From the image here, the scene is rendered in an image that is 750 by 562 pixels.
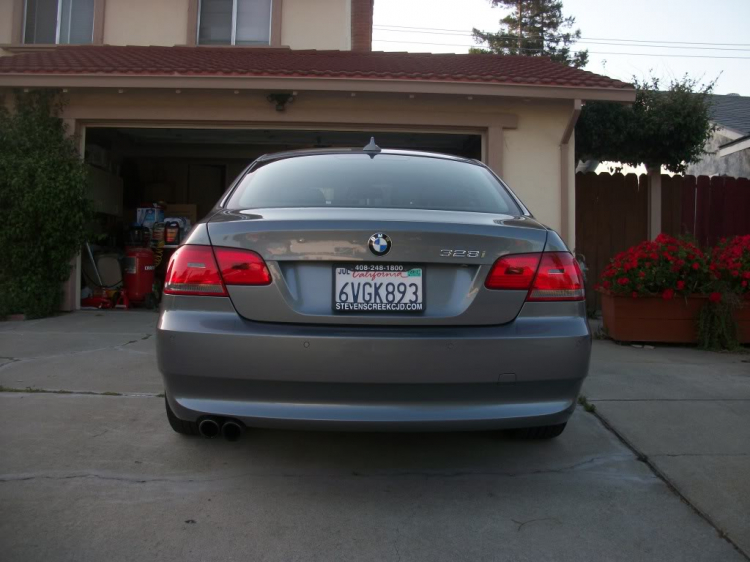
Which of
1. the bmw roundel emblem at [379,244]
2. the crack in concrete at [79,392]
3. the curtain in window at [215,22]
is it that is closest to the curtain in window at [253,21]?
the curtain in window at [215,22]

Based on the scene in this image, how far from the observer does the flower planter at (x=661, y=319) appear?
21.3 feet

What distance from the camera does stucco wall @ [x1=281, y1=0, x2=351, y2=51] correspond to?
11.3 meters

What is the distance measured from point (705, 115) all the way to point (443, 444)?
850 centimetres

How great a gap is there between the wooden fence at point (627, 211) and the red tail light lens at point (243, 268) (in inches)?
311

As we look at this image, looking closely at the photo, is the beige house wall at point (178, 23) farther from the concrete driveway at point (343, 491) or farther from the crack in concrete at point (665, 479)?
the crack in concrete at point (665, 479)

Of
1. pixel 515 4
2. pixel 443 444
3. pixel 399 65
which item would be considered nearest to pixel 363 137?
pixel 399 65

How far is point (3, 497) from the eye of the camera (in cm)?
284

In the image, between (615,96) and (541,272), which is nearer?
(541,272)

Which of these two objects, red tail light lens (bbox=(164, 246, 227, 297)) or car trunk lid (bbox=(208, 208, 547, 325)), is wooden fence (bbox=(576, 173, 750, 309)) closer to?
car trunk lid (bbox=(208, 208, 547, 325))

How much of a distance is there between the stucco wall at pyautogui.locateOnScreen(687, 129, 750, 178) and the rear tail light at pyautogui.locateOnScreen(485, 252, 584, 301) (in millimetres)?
13588

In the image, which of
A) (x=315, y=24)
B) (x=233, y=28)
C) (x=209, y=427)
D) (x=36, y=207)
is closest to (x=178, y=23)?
(x=233, y=28)

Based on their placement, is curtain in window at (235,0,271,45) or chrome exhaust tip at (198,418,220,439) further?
curtain in window at (235,0,271,45)

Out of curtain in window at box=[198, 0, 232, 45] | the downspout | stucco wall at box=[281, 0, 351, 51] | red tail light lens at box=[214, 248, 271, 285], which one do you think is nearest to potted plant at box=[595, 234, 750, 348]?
the downspout

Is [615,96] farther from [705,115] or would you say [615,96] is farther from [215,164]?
[215,164]
